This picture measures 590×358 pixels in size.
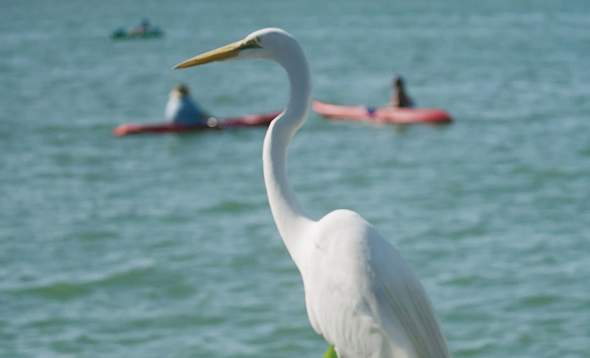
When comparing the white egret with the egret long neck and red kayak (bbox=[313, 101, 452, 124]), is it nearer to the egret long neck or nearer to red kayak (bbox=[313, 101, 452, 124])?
the egret long neck

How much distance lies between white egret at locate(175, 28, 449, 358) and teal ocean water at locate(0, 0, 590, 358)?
21.0ft

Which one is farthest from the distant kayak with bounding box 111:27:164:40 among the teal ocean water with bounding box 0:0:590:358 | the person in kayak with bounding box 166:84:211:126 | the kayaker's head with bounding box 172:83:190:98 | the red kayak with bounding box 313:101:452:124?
the kayaker's head with bounding box 172:83:190:98

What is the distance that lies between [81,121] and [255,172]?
25.6ft

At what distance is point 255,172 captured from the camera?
70.6ft

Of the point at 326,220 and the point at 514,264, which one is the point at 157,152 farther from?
the point at 326,220

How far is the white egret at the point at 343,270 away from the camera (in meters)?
5.01

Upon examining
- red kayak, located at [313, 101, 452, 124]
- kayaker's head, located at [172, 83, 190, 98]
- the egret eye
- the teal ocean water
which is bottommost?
the teal ocean water

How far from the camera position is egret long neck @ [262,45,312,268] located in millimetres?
5273

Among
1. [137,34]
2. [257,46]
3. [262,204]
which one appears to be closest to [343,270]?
[257,46]

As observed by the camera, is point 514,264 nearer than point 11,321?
No

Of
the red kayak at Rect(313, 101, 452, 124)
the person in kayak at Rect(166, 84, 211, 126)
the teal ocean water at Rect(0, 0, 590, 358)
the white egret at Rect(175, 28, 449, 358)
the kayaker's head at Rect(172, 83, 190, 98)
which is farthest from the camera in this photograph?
the red kayak at Rect(313, 101, 452, 124)

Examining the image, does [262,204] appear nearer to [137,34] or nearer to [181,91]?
[181,91]

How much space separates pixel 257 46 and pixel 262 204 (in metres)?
13.3

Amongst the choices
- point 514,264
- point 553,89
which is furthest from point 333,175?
point 553,89
